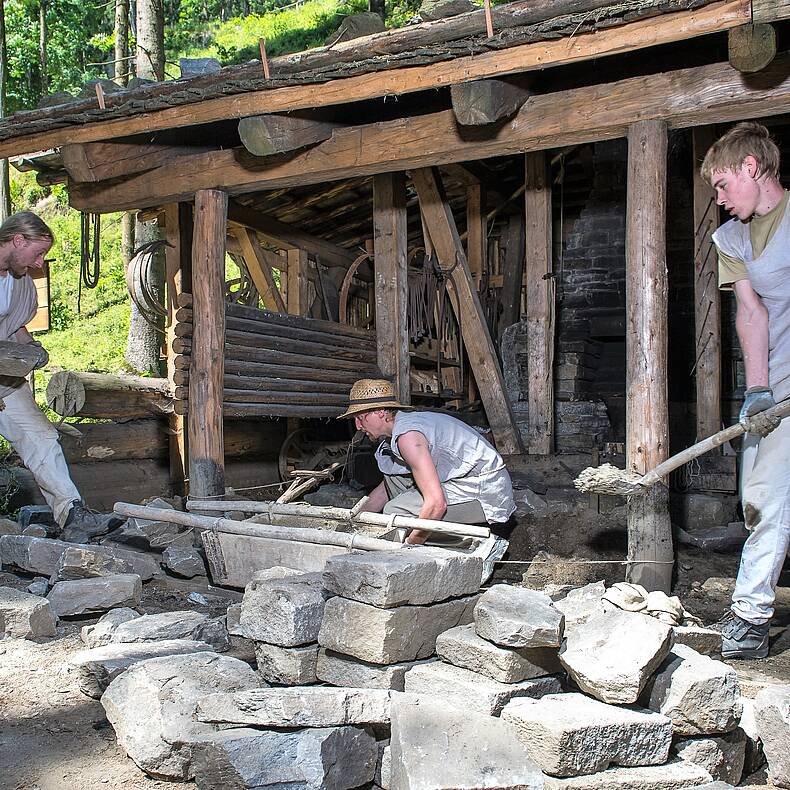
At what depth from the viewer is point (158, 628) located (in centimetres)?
371

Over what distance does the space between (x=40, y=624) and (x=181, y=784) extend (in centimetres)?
186

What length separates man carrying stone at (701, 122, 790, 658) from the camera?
11.9 ft

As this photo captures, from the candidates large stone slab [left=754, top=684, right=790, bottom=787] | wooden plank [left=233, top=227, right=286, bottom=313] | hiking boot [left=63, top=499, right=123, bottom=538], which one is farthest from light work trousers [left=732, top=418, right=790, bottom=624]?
wooden plank [left=233, top=227, right=286, bottom=313]

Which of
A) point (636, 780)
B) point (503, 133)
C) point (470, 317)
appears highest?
point (503, 133)

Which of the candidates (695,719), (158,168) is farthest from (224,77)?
(695,719)

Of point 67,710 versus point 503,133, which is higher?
point 503,133

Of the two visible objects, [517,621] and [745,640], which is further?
[745,640]

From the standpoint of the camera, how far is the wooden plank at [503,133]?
14.6 feet

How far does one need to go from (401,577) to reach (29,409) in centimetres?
386

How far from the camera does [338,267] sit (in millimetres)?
9648

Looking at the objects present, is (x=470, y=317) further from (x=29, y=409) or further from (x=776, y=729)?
(x=776, y=729)

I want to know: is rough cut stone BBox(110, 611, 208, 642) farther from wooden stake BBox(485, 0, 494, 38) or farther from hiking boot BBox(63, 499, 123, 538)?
wooden stake BBox(485, 0, 494, 38)

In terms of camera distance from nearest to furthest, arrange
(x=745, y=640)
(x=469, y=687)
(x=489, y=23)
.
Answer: (x=469, y=687) → (x=745, y=640) → (x=489, y=23)

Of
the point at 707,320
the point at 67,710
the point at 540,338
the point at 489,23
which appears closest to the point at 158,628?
the point at 67,710
